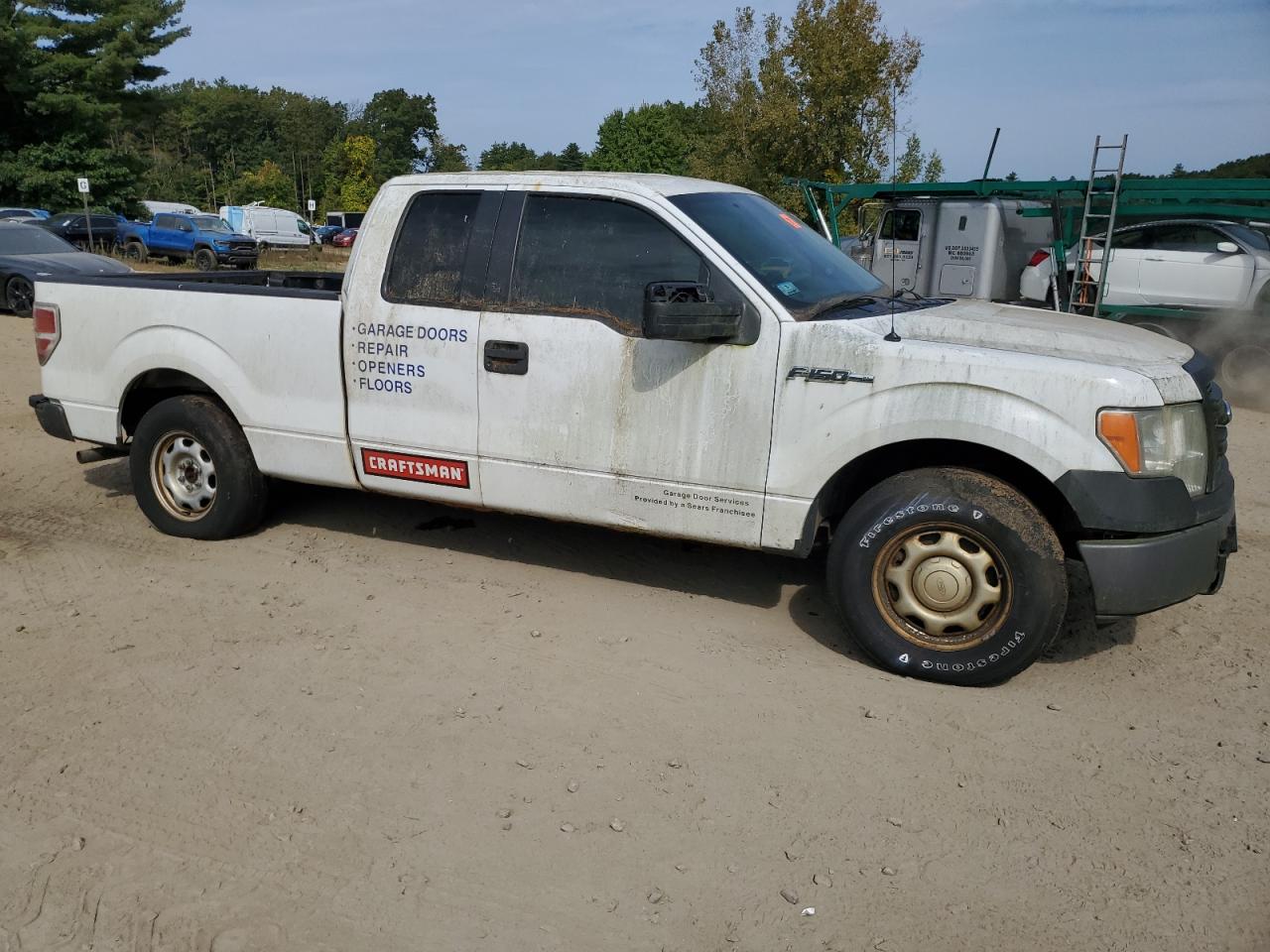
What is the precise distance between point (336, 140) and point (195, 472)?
80.8 metres

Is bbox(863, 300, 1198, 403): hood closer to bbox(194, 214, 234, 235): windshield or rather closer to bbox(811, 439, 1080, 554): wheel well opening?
bbox(811, 439, 1080, 554): wheel well opening

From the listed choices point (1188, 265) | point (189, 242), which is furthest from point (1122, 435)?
point (189, 242)

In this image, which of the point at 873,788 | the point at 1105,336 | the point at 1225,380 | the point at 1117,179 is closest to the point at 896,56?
the point at 1117,179

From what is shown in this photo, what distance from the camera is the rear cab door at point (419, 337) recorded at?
4934 mm

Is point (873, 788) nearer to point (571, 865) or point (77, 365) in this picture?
point (571, 865)

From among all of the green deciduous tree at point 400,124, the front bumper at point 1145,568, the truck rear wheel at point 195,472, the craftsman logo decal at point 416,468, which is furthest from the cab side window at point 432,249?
the green deciduous tree at point 400,124

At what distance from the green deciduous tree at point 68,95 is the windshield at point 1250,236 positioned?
3671 centimetres

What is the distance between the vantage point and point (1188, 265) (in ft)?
41.7

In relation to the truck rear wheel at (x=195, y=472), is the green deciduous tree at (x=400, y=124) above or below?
above

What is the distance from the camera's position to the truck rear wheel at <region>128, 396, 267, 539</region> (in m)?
5.63

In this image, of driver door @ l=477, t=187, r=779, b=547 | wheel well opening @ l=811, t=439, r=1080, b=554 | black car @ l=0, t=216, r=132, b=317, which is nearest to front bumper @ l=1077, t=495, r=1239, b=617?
wheel well opening @ l=811, t=439, r=1080, b=554

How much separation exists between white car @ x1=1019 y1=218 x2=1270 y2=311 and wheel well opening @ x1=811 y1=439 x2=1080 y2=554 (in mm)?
9415

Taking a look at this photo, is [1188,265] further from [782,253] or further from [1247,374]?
[782,253]

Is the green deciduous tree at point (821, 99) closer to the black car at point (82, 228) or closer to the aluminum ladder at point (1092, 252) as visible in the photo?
the aluminum ladder at point (1092, 252)
